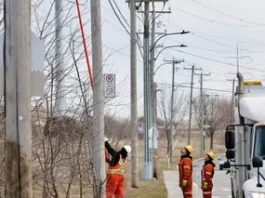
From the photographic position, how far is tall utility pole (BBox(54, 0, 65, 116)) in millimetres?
10898

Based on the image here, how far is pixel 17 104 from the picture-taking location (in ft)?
21.5

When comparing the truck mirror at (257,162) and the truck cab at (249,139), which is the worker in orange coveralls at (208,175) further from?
the truck mirror at (257,162)

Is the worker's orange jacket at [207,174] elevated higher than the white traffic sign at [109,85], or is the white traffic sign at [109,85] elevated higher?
the white traffic sign at [109,85]

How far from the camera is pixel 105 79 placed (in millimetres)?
13805

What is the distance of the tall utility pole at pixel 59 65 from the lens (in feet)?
35.8

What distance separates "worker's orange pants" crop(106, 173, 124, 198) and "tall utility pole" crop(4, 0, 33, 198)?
306 inches

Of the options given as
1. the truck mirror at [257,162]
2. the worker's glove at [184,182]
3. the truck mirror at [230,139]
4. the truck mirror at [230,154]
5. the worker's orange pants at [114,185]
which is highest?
the truck mirror at [230,139]

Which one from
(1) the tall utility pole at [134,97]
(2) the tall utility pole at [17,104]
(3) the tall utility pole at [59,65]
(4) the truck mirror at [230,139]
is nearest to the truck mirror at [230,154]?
(4) the truck mirror at [230,139]

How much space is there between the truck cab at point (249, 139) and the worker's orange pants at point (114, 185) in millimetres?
2644

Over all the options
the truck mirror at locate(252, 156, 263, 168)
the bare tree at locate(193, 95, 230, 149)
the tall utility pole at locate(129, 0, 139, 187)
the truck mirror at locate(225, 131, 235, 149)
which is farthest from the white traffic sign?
the bare tree at locate(193, 95, 230, 149)

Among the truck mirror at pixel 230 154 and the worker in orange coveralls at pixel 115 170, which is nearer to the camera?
the truck mirror at pixel 230 154

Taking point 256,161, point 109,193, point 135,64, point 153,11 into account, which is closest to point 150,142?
point 135,64

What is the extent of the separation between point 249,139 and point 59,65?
141 inches

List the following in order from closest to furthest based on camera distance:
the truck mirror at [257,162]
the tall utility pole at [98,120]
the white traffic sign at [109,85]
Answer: the truck mirror at [257,162], the tall utility pole at [98,120], the white traffic sign at [109,85]
